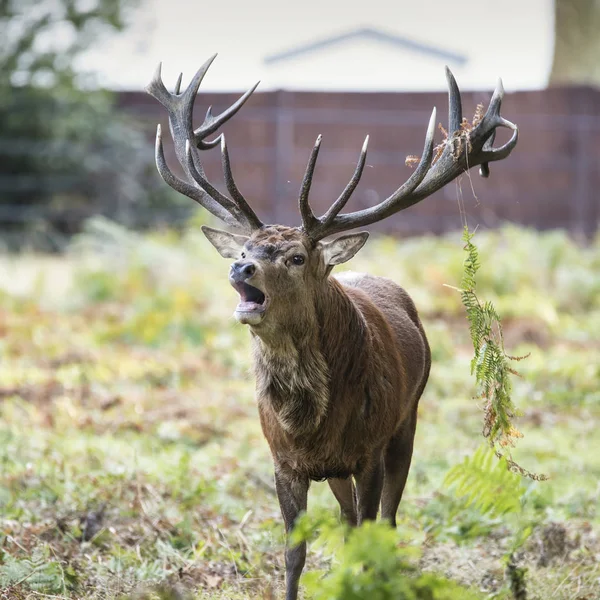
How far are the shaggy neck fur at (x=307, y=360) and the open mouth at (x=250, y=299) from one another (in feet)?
0.44

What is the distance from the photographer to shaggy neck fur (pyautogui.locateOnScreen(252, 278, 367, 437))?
14.0 feet

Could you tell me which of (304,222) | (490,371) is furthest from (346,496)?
(304,222)

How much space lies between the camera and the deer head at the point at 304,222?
4.18 m

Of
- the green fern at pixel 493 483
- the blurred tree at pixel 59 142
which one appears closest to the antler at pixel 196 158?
the green fern at pixel 493 483

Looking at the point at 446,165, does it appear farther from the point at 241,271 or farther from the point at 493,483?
the point at 493,483

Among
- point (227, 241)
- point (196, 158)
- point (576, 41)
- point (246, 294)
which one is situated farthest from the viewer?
point (576, 41)

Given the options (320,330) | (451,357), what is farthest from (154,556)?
(451,357)

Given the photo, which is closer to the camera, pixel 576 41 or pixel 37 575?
pixel 37 575

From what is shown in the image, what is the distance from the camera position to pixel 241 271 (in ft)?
13.3

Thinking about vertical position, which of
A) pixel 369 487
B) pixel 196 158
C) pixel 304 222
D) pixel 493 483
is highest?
pixel 196 158

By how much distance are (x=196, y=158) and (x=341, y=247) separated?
981 millimetres

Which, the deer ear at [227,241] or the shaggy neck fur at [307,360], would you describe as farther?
the deer ear at [227,241]

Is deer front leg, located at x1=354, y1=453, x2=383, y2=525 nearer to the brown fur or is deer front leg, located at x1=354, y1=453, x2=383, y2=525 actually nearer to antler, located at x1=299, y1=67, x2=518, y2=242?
the brown fur

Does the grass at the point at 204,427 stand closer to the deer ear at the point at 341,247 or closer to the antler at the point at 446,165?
the deer ear at the point at 341,247
